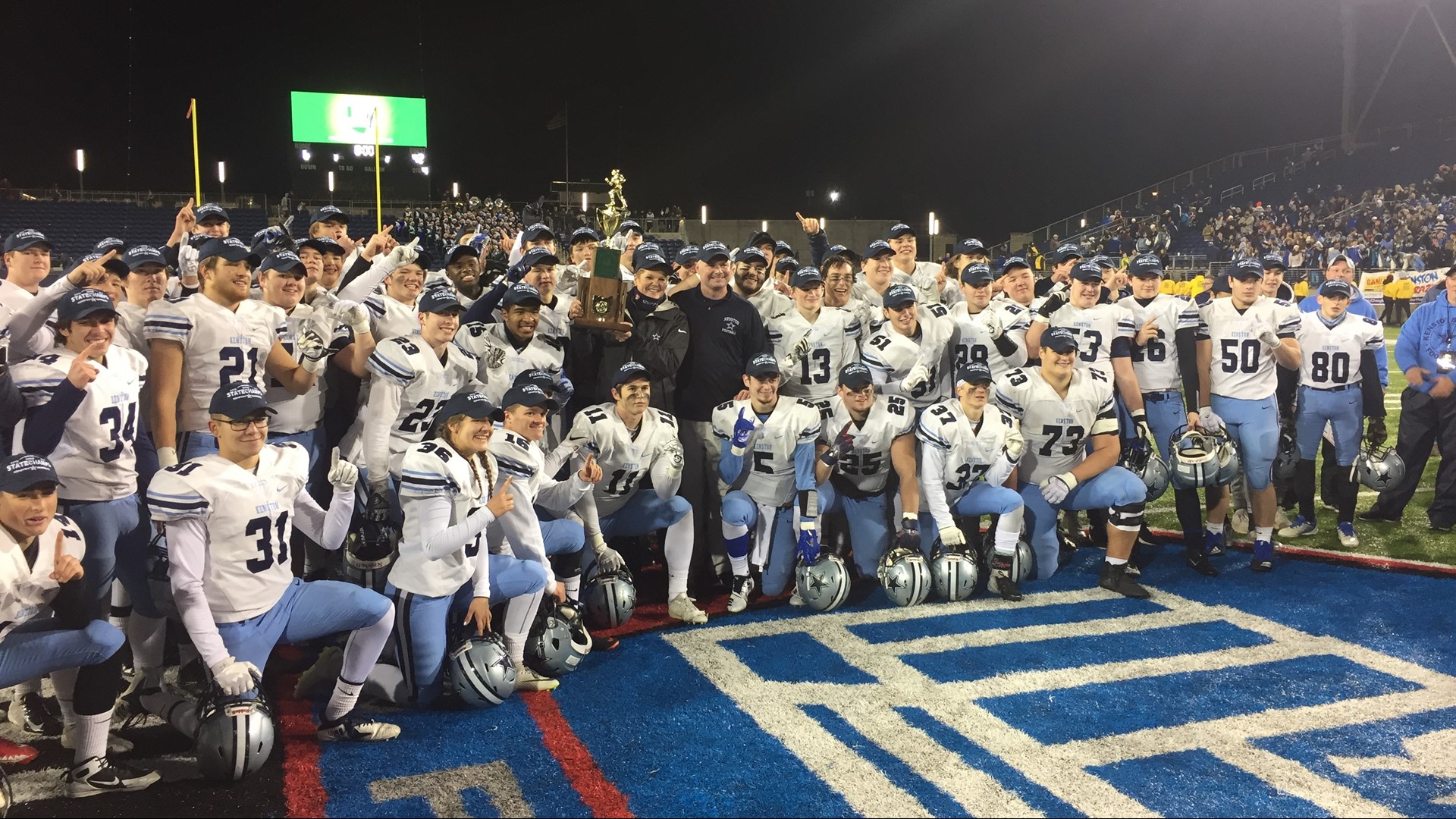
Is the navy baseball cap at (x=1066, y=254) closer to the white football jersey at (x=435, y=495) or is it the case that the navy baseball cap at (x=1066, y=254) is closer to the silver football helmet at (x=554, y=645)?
the silver football helmet at (x=554, y=645)

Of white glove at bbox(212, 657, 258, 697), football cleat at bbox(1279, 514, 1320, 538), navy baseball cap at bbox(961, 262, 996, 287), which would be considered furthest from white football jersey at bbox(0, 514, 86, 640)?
football cleat at bbox(1279, 514, 1320, 538)

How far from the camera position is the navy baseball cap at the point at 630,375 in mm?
6191

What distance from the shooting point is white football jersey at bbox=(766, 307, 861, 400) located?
7.30m

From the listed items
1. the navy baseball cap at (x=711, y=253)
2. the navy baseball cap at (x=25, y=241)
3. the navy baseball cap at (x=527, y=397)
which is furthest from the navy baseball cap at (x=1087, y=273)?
the navy baseball cap at (x=25, y=241)

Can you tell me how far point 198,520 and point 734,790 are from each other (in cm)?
251

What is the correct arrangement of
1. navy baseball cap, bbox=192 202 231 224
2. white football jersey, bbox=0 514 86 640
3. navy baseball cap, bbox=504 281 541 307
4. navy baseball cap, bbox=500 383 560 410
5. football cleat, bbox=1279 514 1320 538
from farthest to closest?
football cleat, bbox=1279 514 1320 538 < navy baseball cap, bbox=192 202 231 224 < navy baseball cap, bbox=504 281 541 307 < navy baseball cap, bbox=500 383 560 410 < white football jersey, bbox=0 514 86 640

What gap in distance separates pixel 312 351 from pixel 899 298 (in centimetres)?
399

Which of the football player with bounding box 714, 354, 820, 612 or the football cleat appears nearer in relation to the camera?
the football player with bounding box 714, 354, 820, 612

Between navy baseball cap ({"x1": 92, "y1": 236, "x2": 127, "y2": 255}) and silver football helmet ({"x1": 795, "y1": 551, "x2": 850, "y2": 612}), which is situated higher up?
navy baseball cap ({"x1": 92, "y1": 236, "x2": 127, "y2": 255})

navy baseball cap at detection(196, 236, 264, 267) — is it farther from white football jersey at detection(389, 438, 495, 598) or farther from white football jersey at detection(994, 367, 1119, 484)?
white football jersey at detection(994, 367, 1119, 484)

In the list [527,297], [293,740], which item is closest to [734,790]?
[293,740]

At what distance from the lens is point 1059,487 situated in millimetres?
6820

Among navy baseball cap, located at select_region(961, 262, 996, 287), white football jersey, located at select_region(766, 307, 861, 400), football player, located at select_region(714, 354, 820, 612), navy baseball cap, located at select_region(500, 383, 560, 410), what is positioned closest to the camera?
navy baseball cap, located at select_region(500, 383, 560, 410)

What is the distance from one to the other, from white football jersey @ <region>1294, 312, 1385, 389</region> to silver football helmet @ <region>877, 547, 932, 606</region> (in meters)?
3.88
